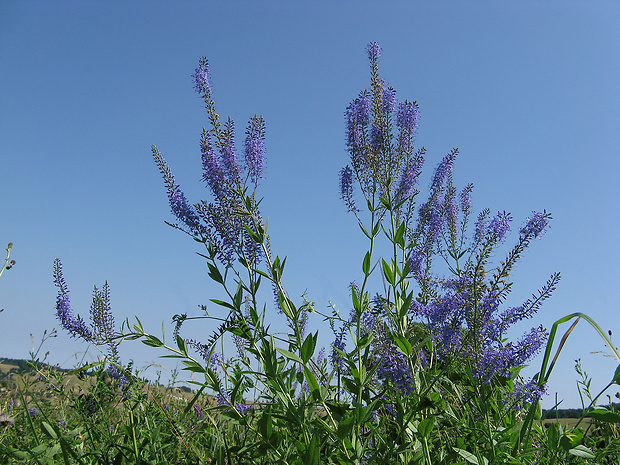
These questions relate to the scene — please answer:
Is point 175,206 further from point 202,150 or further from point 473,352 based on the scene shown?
point 473,352

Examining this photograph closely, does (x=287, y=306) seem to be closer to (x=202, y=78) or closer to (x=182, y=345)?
(x=182, y=345)

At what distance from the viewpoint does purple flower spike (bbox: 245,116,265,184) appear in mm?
2855

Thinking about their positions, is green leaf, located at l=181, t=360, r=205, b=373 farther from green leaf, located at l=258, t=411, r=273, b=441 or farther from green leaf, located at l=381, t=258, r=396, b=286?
green leaf, located at l=381, t=258, r=396, b=286

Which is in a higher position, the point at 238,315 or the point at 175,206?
the point at 175,206

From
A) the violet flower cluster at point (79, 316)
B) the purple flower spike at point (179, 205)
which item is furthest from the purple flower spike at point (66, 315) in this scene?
the purple flower spike at point (179, 205)

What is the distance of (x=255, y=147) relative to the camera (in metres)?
3.01

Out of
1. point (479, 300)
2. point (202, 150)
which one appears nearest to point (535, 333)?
point (479, 300)

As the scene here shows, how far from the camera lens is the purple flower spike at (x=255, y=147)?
2.86 m

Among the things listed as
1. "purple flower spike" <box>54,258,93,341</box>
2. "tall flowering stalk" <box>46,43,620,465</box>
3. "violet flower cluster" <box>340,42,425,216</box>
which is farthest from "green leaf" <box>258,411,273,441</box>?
"purple flower spike" <box>54,258,93,341</box>

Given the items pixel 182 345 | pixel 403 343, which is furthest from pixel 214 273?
pixel 403 343

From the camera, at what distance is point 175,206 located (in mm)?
2818

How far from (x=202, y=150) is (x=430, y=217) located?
221 centimetres

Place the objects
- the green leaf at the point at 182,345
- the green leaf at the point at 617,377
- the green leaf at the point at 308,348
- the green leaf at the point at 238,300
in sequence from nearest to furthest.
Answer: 1. the green leaf at the point at 617,377
2. the green leaf at the point at 308,348
3. the green leaf at the point at 182,345
4. the green leaf at the point at 238,300

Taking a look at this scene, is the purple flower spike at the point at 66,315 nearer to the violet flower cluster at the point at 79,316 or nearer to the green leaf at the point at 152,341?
the violet flower cluster at the point at 79,316
